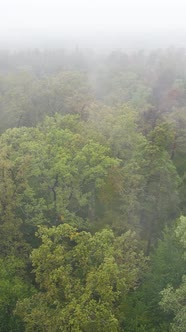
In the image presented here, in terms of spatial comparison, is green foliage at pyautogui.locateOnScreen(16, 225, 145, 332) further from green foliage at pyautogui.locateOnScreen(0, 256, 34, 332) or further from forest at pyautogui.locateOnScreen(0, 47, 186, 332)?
green foliage at pyautogui.locateOnScreen(0, 256, 34, 332)

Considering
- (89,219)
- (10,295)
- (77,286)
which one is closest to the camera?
(77,286)

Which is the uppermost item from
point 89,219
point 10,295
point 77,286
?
point 77,286

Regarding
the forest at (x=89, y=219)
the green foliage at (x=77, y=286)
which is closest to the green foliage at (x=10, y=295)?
the forest at (x=89, y=219)


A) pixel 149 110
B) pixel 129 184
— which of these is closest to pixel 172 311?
pixel 129 184

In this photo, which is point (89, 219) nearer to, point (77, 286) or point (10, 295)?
point (10, 295)

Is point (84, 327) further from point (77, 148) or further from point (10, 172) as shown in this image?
point (77, 148)

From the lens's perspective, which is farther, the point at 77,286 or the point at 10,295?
the point at 10,295

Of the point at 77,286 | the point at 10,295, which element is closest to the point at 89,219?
the point at 10,295

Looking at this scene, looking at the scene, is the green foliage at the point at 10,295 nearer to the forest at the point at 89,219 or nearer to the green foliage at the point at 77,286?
the forest at the point at 89,219

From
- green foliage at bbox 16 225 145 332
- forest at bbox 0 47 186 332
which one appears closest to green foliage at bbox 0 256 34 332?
forest at bbox 0 47 186 332
